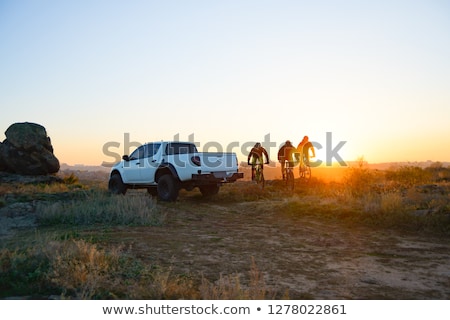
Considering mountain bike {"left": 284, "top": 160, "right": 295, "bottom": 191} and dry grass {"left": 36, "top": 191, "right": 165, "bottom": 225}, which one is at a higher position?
mountain bike {"left": 284, "top": 160, "right": 295, "bottom": 191}

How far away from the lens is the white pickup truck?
11.6 metres

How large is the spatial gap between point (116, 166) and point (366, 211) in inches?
371

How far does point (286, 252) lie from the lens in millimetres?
6215

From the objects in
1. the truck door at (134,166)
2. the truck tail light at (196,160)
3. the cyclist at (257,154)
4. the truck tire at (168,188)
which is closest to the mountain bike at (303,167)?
the cyclist at (257,154)

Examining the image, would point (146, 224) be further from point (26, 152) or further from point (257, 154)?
point (26, 152)

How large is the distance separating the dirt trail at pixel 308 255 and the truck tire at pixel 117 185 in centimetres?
539

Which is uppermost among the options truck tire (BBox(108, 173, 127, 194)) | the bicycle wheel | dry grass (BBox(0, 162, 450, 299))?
the bicycle wheel

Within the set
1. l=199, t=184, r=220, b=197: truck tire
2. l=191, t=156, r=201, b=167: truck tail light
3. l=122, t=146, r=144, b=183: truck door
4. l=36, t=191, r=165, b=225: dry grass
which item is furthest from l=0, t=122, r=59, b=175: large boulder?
l=191, t=156, r=201, b=167: truck tail light

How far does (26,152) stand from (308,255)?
1947 cm

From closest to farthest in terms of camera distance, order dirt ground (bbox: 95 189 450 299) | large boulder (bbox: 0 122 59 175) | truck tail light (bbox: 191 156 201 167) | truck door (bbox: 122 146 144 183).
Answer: dirt ground (bbox: 95 189 450 299)
truck tail light (bbox: 191 156 201 167)
truck door (bbox: 122 146 144 183)
large boulder (bbox: 0 122 59 175)
